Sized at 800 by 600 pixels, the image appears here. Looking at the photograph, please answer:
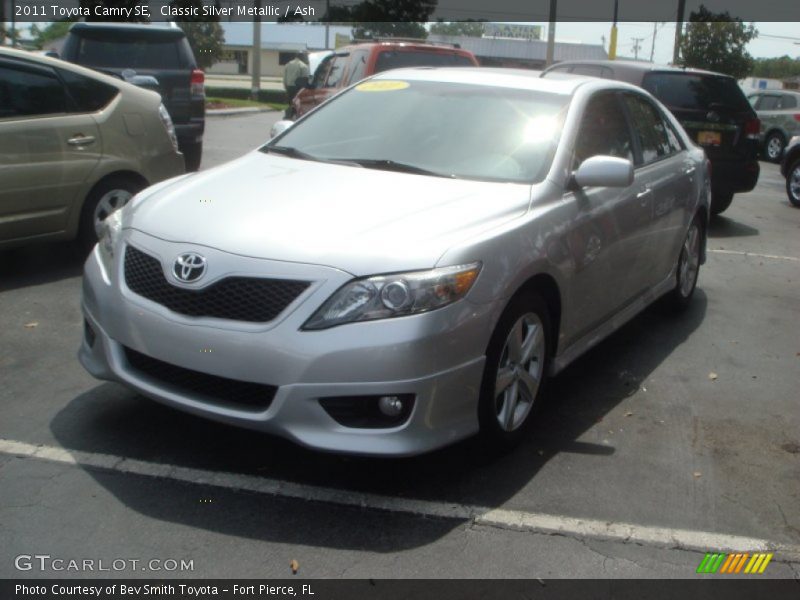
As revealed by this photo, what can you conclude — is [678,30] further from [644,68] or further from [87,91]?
[87,91]

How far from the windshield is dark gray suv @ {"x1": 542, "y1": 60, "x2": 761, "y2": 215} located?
20.3 feet

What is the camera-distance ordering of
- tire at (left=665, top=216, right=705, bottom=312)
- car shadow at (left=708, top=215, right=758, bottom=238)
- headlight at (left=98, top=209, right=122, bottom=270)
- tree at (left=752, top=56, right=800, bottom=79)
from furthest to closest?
tree at (left=752, top=56, right=800, bottom=79) < car shadow at (left=708, top=215, right=758, bottom=238) < tire at (left=665, top=216, right=705, bottom=312) < headlight at (left=98, top=209, right=122, bottom=270)

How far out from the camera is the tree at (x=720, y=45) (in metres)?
34.1

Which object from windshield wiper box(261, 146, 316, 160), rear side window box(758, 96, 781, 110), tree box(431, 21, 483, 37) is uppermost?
tree box(431, 21, 483, 37)

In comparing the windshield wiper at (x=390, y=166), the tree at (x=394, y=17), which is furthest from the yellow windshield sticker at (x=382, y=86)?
the tree at (x=394, y=17)

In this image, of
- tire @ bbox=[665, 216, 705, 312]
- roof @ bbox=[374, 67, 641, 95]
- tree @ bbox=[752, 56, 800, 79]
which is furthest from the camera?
tree @ bbox=[752, 56, 800, 79]

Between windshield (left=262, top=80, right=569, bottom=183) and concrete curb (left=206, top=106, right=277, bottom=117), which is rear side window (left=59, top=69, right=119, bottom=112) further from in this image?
concrete curb (left=206, top=106, right=277, bottom=117)

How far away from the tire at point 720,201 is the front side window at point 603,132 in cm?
564

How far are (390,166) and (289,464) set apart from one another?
1570 millimetres

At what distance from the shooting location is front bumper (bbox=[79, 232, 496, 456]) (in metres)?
3.51

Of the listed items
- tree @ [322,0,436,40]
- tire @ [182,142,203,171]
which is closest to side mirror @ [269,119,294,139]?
tire @ [182,142,203,171]

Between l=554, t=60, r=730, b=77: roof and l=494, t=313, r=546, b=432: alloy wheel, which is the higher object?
l=554, t=60, r=730, b=77: roof

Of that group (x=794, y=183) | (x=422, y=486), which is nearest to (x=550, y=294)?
(x=422, y=486)
